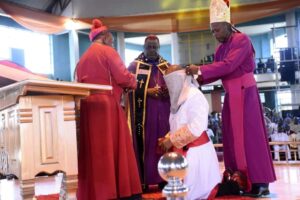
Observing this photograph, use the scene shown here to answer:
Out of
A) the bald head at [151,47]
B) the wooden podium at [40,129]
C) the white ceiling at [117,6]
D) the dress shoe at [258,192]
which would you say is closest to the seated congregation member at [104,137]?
the wooden podium at [40,129]

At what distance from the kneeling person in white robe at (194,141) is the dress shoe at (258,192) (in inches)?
14.9

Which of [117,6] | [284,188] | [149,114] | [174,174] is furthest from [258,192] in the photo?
[117,6]

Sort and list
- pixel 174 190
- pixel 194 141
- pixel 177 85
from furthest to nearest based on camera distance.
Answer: pixel 177 85 < pixel 194 141 < pixel 174 190

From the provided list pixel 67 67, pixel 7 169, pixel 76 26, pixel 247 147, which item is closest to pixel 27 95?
pixel 7 169

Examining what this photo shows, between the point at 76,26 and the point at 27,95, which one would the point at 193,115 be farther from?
the point at 76,26

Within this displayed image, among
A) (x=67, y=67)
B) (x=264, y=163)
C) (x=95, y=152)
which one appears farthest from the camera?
(x=67, y=67)

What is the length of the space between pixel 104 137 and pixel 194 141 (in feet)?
1.95

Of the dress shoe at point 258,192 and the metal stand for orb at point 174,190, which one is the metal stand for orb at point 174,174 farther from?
the dress shoe at point 258,192

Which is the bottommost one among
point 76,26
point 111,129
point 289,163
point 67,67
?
point 289,163

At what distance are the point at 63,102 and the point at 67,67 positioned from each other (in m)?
12.3

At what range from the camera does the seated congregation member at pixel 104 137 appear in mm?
2725

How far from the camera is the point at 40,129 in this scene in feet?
6.42

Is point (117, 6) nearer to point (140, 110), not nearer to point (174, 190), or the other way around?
point (140, 110)

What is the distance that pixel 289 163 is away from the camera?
16.5 feet
